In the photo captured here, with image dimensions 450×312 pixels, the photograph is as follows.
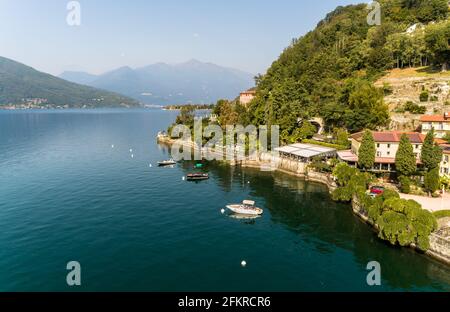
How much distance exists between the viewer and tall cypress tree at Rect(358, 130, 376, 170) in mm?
70312

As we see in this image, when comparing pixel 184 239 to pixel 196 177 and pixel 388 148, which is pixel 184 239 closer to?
pixel 196 177

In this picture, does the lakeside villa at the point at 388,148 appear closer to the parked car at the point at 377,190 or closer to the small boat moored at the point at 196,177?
the parked car at the point at 377,190

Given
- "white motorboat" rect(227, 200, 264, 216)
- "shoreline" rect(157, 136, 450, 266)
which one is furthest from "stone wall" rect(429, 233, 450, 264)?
"white motorboat" rect(227, 200, 264, 216)

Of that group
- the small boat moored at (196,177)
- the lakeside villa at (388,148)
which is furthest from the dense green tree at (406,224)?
the small boat moored at (196,177)

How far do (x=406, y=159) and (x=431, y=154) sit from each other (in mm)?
5029

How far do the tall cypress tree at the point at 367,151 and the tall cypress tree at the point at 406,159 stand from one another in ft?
21.9

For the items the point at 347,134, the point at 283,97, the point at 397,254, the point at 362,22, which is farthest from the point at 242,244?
the point at 362,22

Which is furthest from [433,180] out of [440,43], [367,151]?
[440,43]

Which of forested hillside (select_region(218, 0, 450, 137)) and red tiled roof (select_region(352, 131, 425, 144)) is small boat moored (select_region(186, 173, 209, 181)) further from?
red tiled roof (select_region(352, 131, 425, 144))

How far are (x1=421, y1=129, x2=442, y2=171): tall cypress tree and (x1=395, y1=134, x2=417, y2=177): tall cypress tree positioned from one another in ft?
7.14

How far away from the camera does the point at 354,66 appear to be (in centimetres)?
13188
